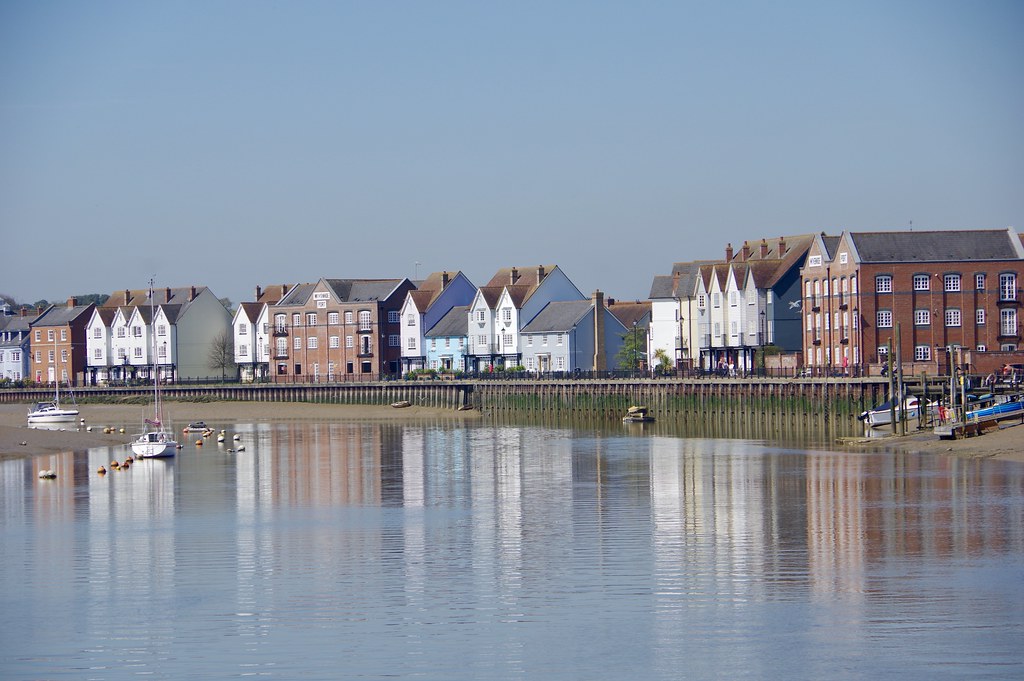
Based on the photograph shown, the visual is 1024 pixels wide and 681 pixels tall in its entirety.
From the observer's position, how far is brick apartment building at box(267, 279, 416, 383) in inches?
5148

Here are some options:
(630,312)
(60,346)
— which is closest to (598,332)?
(630,312)

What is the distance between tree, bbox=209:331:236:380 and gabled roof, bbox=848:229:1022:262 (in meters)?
79.0

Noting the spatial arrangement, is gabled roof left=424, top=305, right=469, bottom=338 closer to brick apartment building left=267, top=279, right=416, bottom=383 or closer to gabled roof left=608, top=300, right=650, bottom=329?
brick apartment building left=267, top=279, right=416, bottom=383

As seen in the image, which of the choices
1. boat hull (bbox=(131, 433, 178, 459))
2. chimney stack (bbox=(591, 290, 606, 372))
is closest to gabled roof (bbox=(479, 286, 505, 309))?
chimney stack (bbox=(591, 290, 606, 372))

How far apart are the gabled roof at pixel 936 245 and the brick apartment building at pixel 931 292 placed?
0.06 metres

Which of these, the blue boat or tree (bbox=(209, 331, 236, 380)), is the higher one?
tree (bbox=(209, 331, 236, 380))

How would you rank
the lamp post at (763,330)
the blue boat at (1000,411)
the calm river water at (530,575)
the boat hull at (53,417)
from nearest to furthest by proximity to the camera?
the calm river water at (530,575), the blue boat at (1000,411), the lamp post at (763,330), the boat hull at (53,417)

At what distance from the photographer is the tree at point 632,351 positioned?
11606cm

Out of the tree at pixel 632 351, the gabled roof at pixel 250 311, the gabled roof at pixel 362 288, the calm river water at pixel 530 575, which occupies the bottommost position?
the calm river water at pixel 530 575

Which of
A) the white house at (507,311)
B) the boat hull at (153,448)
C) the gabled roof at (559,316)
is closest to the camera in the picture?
the boat hull at (153,448)

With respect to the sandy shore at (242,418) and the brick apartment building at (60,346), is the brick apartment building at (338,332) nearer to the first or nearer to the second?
the sandy shore at (242,418)

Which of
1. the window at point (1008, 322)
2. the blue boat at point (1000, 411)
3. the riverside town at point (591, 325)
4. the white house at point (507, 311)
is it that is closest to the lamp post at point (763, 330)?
the riverside town at point (591, 325)

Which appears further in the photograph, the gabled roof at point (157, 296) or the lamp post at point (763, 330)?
the gabled roof at point (157, 296)

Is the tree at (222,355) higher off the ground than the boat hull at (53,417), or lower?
higher
